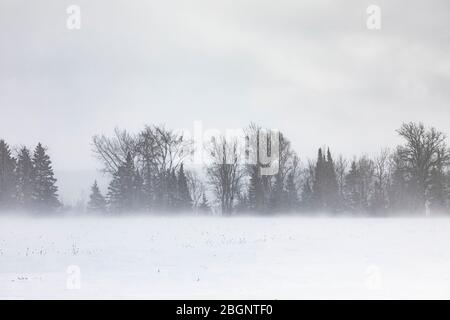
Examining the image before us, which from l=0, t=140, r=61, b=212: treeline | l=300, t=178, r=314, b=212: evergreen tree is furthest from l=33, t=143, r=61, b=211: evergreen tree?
l=300, t=178, r=314, b=212: evergreen tree

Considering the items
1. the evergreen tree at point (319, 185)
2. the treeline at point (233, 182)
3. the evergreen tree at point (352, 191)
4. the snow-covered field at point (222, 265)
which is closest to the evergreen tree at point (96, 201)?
the treeline at point (233, 182)

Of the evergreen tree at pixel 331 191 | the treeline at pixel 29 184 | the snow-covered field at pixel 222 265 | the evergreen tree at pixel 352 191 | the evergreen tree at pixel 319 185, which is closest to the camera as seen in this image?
the snow-covered field at pixel 222 265

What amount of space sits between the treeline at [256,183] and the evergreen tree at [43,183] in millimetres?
4756

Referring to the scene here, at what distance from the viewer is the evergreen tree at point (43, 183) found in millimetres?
49750

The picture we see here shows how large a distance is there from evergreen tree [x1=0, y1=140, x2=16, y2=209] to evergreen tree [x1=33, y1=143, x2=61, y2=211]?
102 inches

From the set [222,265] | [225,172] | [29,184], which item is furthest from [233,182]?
[222,265]

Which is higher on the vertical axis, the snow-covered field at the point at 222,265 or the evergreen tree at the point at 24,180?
the evergreen tree at the point at 24,180

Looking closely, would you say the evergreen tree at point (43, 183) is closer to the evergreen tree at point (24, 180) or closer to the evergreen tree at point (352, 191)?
the evergreen tree at point (24, 180)

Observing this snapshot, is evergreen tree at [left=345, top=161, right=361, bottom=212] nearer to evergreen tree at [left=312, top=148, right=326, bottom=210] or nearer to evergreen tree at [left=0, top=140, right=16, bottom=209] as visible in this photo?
evergreen tree at [left=312, top=148, right=326, bottom=210]

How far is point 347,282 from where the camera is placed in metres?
13.3

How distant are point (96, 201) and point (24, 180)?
8.39 meters

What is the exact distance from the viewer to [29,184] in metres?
50.4
